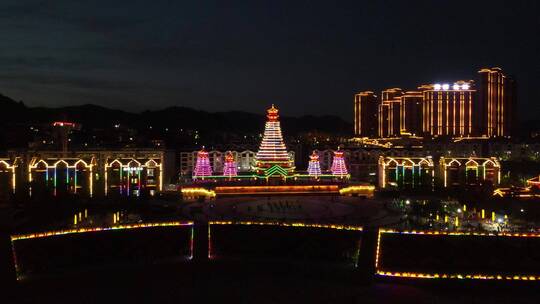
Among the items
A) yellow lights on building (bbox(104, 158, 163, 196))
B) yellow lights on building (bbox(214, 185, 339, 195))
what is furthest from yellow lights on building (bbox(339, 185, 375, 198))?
yellow lights on building (bbox(104, 158, 163, 196))

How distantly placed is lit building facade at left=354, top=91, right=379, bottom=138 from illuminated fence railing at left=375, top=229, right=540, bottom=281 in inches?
3101

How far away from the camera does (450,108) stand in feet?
228

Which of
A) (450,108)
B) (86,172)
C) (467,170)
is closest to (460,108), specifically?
(450,108)

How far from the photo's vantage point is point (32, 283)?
1252 cm

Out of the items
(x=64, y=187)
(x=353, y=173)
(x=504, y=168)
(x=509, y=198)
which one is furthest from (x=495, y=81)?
(x=64, y=187)

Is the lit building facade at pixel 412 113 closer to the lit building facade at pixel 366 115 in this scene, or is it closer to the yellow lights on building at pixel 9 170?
the lit building facade at pixel 366 115

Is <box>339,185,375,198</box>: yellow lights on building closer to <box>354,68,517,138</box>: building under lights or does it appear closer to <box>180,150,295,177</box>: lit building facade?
<box>180,150,295,177</box>: lit building facade

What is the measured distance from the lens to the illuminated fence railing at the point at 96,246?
1343 centimetres

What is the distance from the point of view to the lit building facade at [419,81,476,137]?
68.7 m

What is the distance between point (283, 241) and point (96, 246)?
18.4 feet

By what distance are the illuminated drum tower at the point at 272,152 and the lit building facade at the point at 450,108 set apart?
46772 millimetres

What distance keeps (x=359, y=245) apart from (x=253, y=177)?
49.4ft

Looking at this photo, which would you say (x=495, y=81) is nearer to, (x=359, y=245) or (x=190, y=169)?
(x=190, y=169)

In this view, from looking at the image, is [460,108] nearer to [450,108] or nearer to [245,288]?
[450,108]
